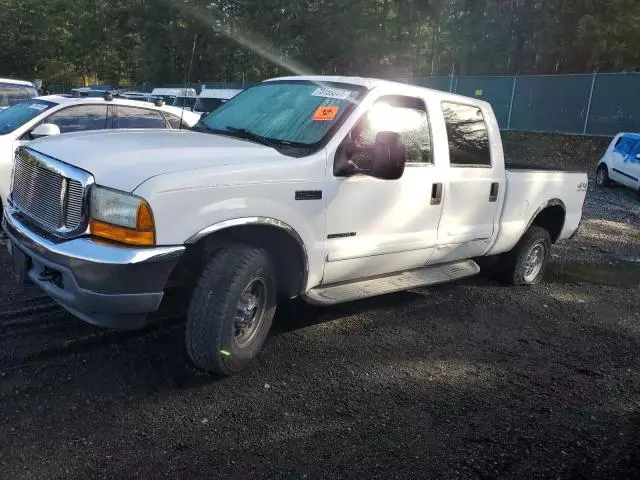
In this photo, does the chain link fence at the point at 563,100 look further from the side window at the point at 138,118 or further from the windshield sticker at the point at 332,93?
the windshield sticker at the point at 332,93

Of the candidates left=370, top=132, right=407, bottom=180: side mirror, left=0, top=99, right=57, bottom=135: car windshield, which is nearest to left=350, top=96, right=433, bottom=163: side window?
left=370, top=132, right=407, bottom=180: side mirror

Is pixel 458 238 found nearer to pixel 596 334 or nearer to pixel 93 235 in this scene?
pixel 596 334

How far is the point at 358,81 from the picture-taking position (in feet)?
14.7

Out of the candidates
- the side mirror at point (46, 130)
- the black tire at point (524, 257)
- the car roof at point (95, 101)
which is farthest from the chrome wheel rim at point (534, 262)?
the side mirror at point (46, 130)

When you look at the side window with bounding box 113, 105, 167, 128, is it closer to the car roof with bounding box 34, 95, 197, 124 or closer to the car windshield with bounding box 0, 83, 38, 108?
the car roof with bounding box 34, 95, 197, 124

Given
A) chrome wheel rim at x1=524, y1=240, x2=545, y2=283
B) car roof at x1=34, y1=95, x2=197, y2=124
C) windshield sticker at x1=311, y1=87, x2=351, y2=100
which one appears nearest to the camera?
windshield sticker at x1=311, y1=87, x2=351, y2=100

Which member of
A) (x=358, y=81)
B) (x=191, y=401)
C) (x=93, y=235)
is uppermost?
(x=358, y=81)

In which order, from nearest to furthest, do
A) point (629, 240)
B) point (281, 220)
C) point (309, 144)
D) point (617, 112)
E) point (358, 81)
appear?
point (281, 220), point (309, 144), point (358, 81), point (629, 240), point (617, 112)

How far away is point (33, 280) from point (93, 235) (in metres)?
0.62

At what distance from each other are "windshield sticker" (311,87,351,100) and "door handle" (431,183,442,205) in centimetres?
104

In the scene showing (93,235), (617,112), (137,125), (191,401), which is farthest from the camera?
(617,112)

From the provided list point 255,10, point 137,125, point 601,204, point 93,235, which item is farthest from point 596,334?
point 255,10

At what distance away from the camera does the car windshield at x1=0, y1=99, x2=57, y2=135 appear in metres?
6.69

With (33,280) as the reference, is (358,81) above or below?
above
